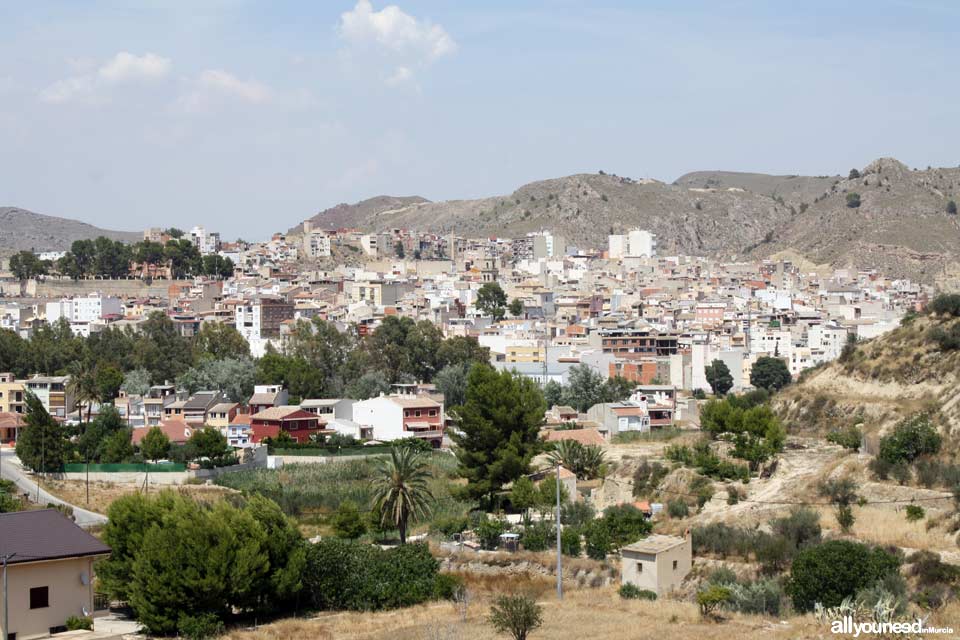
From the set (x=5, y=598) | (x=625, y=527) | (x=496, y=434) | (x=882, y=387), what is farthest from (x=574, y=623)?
(x=882, y=387)

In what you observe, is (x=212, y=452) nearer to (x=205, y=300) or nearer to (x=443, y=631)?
(x=443, y=631)

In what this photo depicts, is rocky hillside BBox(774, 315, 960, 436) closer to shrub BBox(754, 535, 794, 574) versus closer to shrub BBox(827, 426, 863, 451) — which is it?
shrub BBox(827, 426, 863, 451)

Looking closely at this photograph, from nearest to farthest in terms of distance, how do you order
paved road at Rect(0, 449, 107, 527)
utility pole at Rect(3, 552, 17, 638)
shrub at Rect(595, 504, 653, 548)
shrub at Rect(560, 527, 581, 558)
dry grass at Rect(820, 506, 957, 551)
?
utility pole at Rect(3, 552, 17, 638) < dry grass at Rect(820, 506, 957, 551) < shrub at Rect(560, 527, 581, 558) < shrub at Rect(595, 504, 653, 548) < paved road at Rect(0, 449, 107, 527)

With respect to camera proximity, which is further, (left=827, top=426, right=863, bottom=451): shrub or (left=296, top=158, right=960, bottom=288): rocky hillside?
(left=296, top=158, right=960, bottom=288): rocky hillside

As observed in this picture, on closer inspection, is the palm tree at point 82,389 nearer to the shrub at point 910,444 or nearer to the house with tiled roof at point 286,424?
the house with tiled roof at point 286,424

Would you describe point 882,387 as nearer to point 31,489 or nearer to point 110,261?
point 31,489

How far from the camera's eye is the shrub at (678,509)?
32781 millimetres

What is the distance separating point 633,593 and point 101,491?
26445 millimetres

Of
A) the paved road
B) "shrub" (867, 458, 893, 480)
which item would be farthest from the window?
"shrub" (867, 458, 893, 480)

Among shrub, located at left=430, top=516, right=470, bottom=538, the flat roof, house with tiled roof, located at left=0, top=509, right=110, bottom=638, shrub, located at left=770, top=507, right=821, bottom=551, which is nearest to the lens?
house with tiled roof, located at left=0, top=509, right=110, bottom=638

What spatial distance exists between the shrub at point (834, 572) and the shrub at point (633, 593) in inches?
118

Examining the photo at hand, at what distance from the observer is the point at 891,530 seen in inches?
1082

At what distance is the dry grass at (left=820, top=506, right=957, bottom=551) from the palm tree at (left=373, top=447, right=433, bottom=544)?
34.5ft

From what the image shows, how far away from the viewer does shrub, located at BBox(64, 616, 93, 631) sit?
21.8 meters
